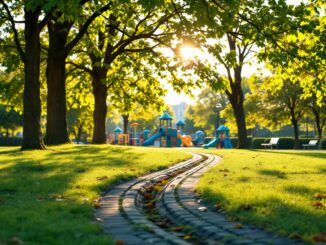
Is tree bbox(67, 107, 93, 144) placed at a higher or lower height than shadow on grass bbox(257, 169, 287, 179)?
higher

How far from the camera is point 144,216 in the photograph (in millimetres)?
6402

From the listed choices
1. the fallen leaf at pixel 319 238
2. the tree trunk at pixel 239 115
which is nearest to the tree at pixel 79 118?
the tree trunk at pixel 239 115

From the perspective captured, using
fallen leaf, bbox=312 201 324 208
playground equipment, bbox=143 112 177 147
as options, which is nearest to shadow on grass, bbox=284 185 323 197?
fallen leaf, bbox=312 201 324 208

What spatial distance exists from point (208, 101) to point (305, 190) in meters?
81.6

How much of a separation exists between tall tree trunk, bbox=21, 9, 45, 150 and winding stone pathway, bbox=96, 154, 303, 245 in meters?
9.69

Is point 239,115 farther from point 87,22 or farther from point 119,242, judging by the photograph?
point 119,242

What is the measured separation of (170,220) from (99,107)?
72.8 ft

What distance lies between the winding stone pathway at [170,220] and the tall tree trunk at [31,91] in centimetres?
969

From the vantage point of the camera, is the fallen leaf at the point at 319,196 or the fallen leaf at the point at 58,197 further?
the fallen leaf at the point at 319,196

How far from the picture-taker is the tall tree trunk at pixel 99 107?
27.5 metres

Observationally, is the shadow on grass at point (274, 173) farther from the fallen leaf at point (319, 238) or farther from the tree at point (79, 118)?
the tree at point (79, 118)

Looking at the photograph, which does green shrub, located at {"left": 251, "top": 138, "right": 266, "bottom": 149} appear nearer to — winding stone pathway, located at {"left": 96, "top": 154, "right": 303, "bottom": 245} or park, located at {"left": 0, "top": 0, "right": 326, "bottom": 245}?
park, located at {"left": 0, "top": 0, "right": 326, "bottom": 245}

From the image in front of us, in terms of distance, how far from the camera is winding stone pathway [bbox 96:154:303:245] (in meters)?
5.00

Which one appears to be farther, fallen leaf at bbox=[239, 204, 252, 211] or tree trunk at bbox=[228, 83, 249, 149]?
tree trunk at bbox=[228, 83, 249, 149]
